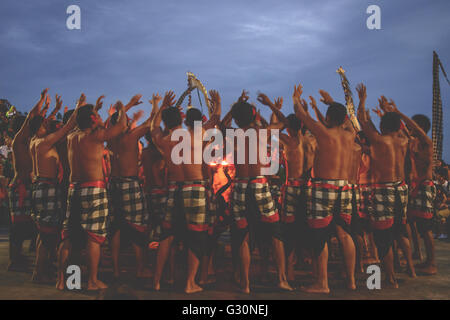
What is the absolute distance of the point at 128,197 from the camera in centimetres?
458

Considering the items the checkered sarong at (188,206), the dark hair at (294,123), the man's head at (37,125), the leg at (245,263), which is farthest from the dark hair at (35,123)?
the dark hair at (294,123)

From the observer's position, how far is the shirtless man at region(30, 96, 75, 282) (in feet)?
14.7

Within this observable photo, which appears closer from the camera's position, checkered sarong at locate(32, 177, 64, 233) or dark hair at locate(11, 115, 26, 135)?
checkered sarong at locate(32, 177, 64, 233)

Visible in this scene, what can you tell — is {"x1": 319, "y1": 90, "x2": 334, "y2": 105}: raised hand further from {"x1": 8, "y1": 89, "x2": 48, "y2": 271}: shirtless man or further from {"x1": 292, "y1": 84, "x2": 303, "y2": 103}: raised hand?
{"x1": 8, "y1": 89, "x2": 48, "y2": 271}: shirtless man

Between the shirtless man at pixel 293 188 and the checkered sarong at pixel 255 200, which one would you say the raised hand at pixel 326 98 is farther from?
the checkered sarong at pixel 255 200

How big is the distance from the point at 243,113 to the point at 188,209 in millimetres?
1333

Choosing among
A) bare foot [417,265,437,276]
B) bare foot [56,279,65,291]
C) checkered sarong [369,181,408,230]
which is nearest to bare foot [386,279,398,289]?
checkered sarong [369,181,408,230]

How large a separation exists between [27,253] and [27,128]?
2.73 m

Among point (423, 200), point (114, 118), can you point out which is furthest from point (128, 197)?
point (423, 200)

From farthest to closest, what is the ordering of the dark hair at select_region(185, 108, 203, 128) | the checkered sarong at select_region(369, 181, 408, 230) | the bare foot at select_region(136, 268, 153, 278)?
1. the bare foot at select_region(136, 268, 153, 278)
2. the checkered sarong at select_region(369, 181, 408, 230)
3. the dark hair at select_region(185, 108, 203, 128)

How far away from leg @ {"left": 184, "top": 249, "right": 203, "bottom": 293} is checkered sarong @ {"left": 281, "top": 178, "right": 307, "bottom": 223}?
4.60 ft

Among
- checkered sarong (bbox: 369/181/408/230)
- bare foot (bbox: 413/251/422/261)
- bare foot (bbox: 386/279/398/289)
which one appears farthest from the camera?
bare foot (bbox: 413/251/422/261)

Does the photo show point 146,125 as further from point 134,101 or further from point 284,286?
point 284,286

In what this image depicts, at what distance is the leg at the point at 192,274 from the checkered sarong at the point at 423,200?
328cm
